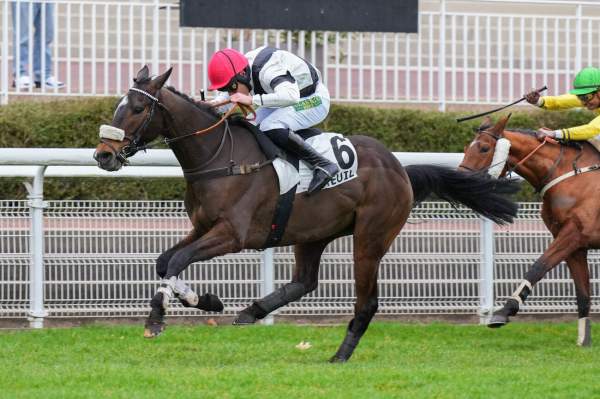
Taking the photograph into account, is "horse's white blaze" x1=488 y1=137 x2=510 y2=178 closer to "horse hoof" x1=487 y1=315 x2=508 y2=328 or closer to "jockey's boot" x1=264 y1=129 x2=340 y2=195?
"horse hoof" x1=487 y1=315 x2=508 y2=328

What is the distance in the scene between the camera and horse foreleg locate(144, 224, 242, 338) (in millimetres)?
6777

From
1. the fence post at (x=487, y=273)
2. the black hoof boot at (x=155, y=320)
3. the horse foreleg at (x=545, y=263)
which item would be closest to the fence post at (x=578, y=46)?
the fence post at (x=487, y=273)

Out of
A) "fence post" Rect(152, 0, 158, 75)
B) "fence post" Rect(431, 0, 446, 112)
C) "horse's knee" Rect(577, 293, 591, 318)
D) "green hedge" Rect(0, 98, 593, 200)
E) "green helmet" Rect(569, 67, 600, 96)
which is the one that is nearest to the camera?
"horse's knee" Rect(577, 293, 591, 318)

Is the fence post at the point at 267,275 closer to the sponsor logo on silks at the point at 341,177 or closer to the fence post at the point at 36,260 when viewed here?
the sponsor logo on silks at the point at 341,177

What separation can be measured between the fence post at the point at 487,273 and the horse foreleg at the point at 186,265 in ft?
8.96

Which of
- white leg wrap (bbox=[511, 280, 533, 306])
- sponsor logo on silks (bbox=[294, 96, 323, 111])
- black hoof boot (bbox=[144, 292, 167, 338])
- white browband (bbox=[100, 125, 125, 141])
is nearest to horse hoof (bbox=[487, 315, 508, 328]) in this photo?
white leg wrap (bbox=[511, 280, 533, 306])

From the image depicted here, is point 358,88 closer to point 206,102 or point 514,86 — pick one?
point 514,86

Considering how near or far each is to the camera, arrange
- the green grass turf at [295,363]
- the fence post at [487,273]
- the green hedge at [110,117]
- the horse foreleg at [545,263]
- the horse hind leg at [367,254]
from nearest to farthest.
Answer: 1. the green grass turf at [295,363]
2. the horse hind leg at [367,254]
3. the horse foreleg at [545,263]
4. the fence post at [487,273]
5. the green hedge at [110,117]

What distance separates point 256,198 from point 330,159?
0.56 m

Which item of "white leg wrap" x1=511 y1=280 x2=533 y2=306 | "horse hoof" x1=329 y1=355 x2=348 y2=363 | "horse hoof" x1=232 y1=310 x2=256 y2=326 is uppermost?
"white leg wrap" x1=511 y1=280 x2=533 y2=306

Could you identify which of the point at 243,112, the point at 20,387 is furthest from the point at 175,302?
the point at 20,387

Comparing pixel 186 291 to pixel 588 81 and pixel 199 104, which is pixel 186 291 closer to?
pixel 199 104

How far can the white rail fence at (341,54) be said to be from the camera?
37.6ft

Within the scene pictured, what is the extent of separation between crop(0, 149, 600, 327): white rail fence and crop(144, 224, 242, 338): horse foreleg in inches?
65.7
